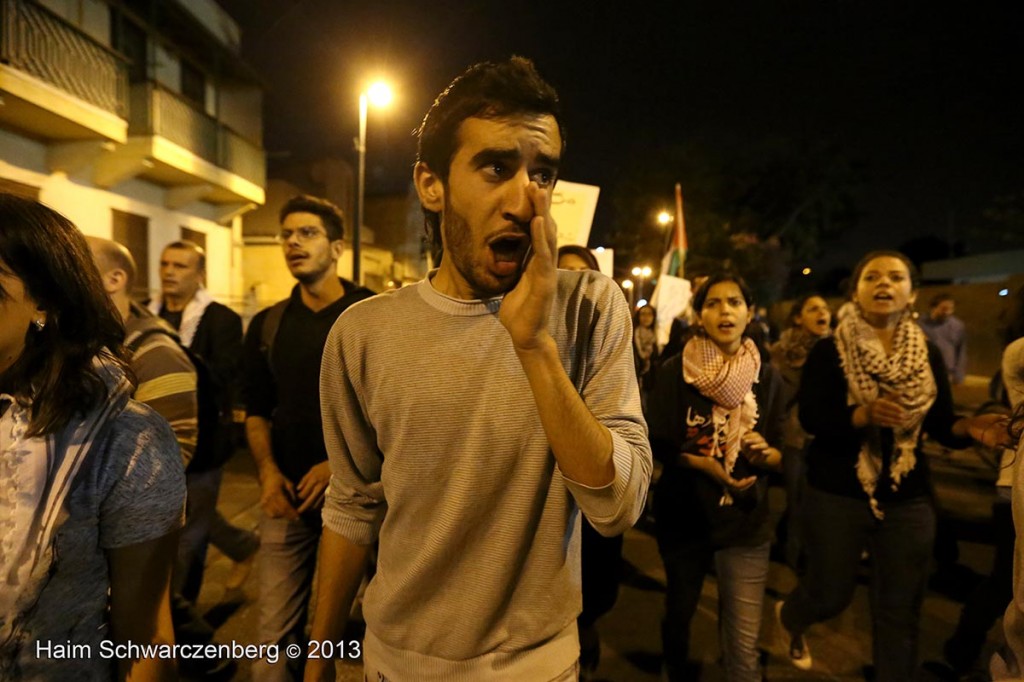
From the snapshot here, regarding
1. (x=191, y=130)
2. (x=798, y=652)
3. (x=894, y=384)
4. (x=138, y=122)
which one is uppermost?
(x=191, y=130)

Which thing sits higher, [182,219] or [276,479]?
[182,219]

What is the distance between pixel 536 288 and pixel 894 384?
2446 millimetres

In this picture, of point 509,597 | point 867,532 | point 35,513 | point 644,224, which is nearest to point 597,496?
point 509,597

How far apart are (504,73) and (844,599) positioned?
287cm

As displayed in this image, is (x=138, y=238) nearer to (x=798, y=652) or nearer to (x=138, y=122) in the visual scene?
(x=138, y=122)

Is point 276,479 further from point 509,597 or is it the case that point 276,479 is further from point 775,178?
point 775,178

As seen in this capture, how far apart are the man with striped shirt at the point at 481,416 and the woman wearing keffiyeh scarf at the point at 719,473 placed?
1486 mm

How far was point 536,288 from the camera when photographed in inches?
43.2

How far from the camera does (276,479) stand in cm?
273

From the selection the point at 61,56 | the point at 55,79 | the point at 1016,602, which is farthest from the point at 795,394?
the point at 61,56

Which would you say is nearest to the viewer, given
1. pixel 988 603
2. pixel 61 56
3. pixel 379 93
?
pixel 988 603

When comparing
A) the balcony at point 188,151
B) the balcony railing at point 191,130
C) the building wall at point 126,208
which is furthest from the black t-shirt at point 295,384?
the balcony railing at point 191,130

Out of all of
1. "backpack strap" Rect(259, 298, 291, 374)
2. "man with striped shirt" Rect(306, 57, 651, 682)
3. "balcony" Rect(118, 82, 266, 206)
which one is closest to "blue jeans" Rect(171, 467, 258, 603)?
"backpack strap" Rect(259, 298, 291, 374)

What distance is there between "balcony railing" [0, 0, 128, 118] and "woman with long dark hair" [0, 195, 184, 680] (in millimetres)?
9787
